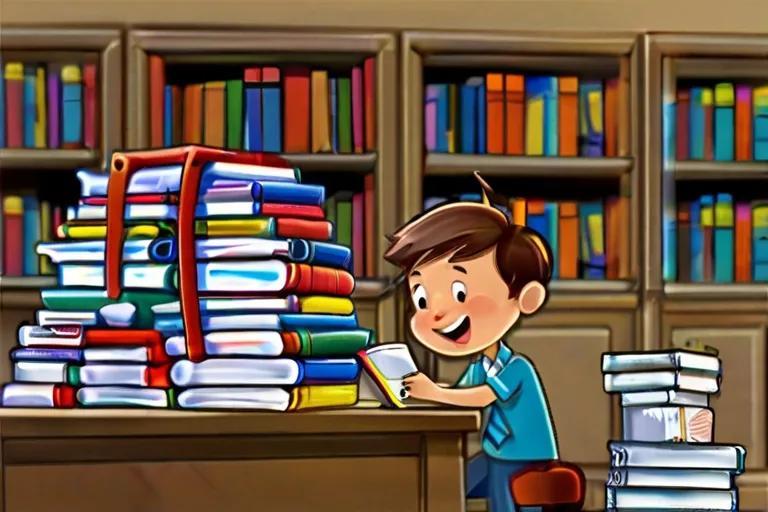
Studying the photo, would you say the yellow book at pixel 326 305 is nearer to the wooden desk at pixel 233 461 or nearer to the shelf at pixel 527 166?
the wooden desk at pixel 233 461

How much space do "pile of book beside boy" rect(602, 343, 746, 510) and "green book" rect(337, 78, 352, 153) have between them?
904 millimetres

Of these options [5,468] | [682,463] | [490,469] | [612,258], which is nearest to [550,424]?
[490,469]

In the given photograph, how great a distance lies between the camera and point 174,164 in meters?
1.26

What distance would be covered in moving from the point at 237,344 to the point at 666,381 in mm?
902

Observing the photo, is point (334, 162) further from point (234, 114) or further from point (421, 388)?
point (421, 388)

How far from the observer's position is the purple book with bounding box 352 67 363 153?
1923 mm

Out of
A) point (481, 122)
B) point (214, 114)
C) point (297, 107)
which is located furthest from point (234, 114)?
point (481, 122)

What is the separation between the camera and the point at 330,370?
120cm

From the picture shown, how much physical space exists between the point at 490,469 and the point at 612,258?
717 mm

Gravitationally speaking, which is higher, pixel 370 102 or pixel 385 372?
pixel 370 102

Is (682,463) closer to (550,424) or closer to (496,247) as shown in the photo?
(550,424)

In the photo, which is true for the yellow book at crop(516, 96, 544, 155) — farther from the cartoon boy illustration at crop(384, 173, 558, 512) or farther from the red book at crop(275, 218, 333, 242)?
the red book at crop(275, 218, 333, 242)

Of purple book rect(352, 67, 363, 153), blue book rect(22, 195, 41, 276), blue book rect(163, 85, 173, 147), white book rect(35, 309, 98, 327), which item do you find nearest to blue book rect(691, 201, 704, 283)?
purple book rect(352, 67, 363, 153)

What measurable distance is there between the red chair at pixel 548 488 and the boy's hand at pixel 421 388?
0.24m
